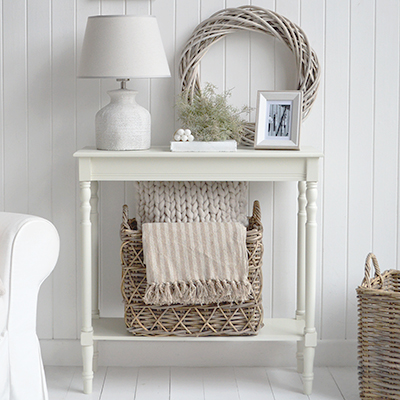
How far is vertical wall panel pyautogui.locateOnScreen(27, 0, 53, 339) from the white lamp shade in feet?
1.26

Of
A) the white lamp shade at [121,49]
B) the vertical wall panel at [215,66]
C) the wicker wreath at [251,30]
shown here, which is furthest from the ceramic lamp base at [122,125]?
the vertical wall panel at [215,66]

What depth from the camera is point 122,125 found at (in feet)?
6.63

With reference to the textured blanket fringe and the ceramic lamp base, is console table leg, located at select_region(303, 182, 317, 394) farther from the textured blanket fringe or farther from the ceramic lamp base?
the ceramic lamp base

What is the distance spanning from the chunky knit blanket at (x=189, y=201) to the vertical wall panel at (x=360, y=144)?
58 centimetres

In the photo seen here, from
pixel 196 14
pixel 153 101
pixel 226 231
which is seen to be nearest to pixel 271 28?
pixel 196 14

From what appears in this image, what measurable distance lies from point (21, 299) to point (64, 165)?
0.75 metres

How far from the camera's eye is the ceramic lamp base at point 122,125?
2.02 meters

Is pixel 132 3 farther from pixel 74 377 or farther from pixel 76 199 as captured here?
pixel 74 377

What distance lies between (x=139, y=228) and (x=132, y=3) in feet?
2.97

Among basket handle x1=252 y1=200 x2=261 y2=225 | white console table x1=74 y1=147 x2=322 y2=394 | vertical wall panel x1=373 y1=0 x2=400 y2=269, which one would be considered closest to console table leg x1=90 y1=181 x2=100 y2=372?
white console table x1=74 y1=147 x2=322 y2=394

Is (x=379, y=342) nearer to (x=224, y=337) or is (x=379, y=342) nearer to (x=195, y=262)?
(x=224, y=337)

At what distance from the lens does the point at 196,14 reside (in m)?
2.26

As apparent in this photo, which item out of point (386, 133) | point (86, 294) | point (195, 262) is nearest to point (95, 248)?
point (86, 294)

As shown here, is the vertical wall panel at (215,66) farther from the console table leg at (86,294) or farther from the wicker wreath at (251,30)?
the console table leg at (86,294)
